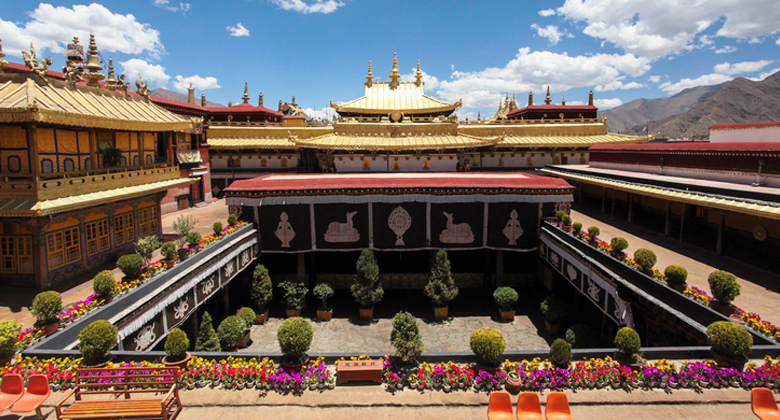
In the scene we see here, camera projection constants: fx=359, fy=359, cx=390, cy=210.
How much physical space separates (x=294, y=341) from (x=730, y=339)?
459 inches

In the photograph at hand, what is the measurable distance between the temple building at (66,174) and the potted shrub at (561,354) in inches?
724

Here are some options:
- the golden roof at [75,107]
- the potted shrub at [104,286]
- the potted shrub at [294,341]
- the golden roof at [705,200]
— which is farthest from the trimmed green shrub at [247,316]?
the golden roof at [705,200]

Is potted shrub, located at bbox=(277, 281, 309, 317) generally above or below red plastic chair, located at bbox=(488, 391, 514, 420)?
below

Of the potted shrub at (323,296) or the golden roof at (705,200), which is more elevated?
the golden roof at (705,200)

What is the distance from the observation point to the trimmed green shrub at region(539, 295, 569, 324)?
18.4 meters

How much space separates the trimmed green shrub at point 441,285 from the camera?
20125mm

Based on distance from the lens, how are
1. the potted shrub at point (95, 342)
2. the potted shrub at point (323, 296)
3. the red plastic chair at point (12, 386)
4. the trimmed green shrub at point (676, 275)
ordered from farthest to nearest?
the potted shrub at point (323, 296), the trimmed green shrub at point (676, 275), the potted shrub at point (95, 342), the red plastic chair at point (12, 386)

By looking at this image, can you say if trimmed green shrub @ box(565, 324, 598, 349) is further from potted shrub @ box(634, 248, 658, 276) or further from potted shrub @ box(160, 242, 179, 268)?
potted shrub @ box(160, 242, 179, 268)

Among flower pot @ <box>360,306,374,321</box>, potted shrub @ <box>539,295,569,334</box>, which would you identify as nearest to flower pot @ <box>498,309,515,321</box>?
potted shrub @ <box>539,295,569,334</box>

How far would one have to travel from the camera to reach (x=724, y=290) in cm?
1010

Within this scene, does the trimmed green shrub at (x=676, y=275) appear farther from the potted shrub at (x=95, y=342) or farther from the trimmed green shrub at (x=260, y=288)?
the trimmed green shrub at (x=260, y=288)

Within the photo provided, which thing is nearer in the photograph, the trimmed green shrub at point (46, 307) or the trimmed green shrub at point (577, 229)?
the trimmed green shrub at point (46, 307)

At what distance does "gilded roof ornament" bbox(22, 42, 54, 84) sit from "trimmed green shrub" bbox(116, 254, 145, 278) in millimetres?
9494

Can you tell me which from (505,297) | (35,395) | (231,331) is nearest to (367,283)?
(231,331)
